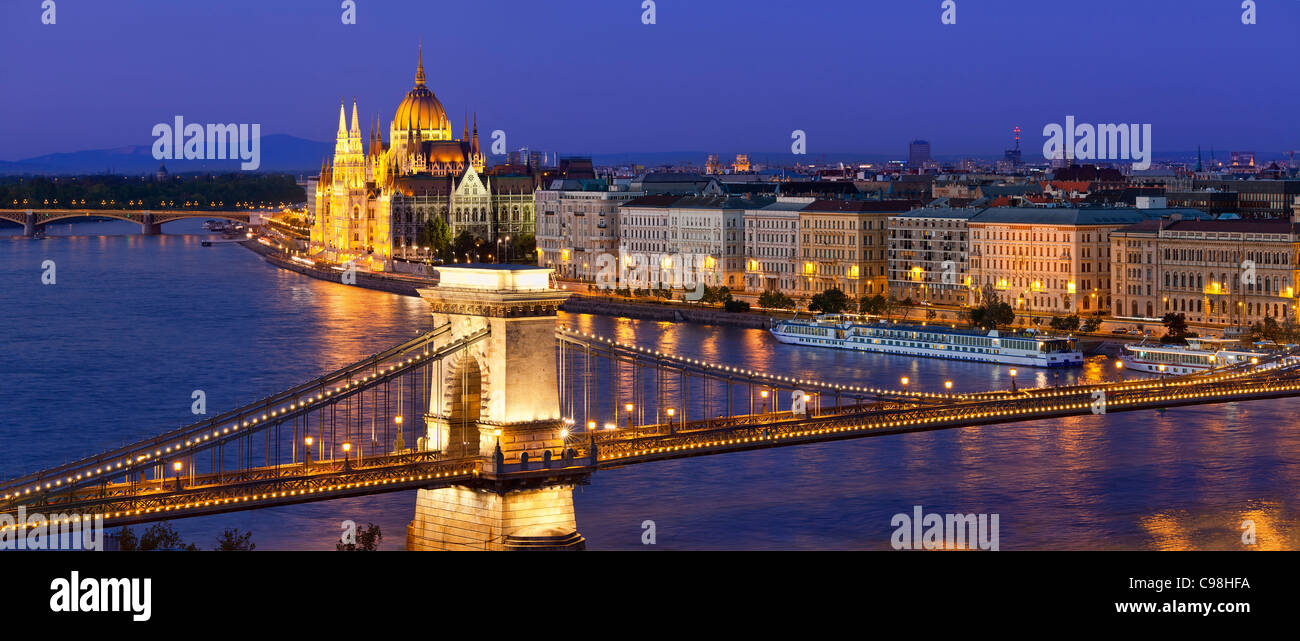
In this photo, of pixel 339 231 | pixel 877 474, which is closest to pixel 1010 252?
pixel 877 474

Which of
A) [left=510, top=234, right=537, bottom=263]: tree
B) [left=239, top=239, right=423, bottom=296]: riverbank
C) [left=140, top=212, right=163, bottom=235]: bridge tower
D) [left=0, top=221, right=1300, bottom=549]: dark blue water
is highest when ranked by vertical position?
[left=140, top=212, right=163, bottom=235]: bridge tower

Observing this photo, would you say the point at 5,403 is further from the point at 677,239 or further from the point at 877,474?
the point at 677,239

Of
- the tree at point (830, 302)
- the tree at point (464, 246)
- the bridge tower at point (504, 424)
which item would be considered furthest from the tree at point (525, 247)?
the bridge tower at point (504, 424)

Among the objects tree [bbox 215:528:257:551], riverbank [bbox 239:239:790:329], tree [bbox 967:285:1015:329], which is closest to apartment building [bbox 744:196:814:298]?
riverbank [bbox 239:239:790:329]

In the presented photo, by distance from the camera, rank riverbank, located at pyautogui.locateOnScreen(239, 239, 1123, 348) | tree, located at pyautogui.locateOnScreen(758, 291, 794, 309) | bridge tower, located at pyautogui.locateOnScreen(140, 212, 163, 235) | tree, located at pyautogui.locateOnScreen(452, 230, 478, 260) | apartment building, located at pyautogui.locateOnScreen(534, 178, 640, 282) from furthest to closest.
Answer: bridge tower, located at pyautogui.locateOnScreen(140, 212, 163, 235)
tree, located at pyautogui.locateOnScreen(452, 230, 478, 260)
apartment building, located at pyautogui.locateOnScreen(534, 178, 640, 282)
tree, located at pyautogui.locateOnScreen(758, 291, 794, 309)
riverbank, located at pyautogui.locateOnScreen(239, 239, 1123, 348)

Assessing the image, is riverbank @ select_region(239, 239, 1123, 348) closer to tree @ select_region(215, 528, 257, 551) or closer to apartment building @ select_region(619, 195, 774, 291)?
apartment building @ select_region(619, 195, 774, 291)
